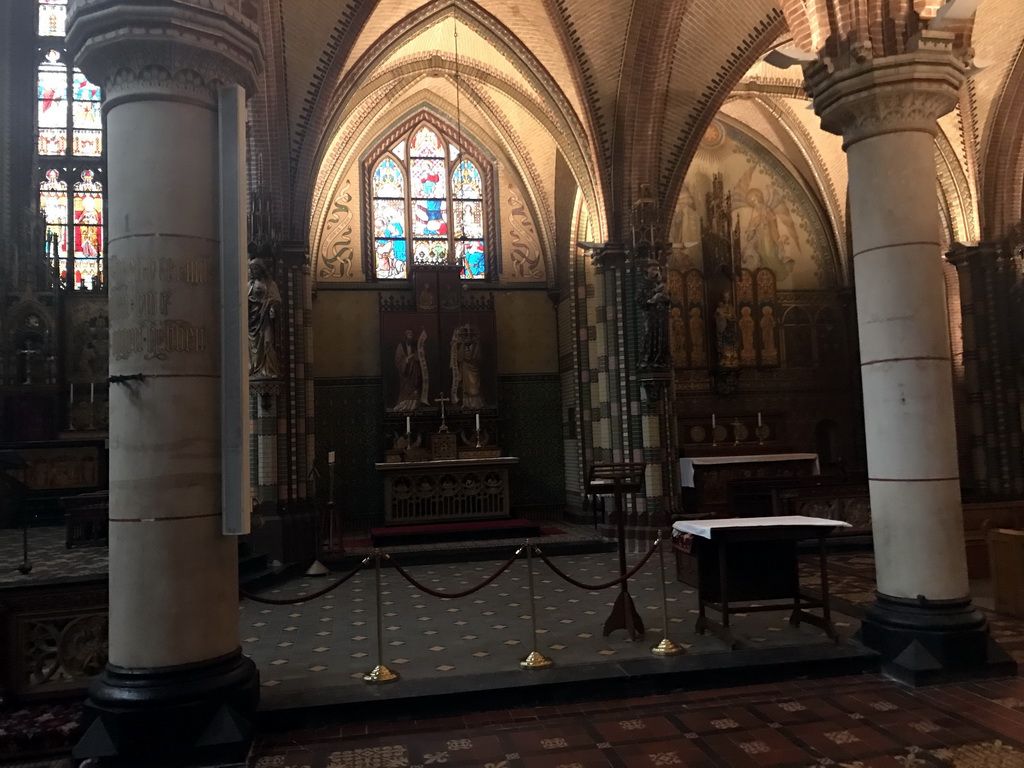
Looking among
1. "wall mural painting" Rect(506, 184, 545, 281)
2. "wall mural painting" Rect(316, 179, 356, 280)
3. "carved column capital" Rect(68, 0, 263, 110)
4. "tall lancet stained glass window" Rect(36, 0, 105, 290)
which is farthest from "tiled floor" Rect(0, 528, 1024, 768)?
"wall mural painting" Rect(506, 184, 545, 281)

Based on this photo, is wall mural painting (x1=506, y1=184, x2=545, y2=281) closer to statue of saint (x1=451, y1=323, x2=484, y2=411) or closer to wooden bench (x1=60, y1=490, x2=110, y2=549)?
statue of saint (x1=451, y1=323, x2=484, y2=411)

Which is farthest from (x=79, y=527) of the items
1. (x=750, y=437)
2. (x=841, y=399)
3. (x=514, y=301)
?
(x=841, y=399)

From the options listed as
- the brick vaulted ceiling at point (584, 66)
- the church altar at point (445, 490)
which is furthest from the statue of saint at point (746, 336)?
the church altar at point (445, 490)

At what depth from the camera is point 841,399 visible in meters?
18.0

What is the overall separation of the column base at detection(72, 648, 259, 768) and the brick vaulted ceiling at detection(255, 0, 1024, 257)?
29.2 feet

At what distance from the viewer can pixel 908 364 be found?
5.76 metres

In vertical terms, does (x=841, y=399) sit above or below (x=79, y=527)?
above

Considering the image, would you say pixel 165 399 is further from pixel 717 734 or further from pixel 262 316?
pixel 262 316

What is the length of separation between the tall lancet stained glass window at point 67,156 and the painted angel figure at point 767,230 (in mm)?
14336

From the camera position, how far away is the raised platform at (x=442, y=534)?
12992 millimetres

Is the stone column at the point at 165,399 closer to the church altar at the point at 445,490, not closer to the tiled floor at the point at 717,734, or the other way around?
the tiled floor at the point at 717,734

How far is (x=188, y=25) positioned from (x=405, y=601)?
6.27m

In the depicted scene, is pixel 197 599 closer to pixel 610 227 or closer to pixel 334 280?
pixel 610 227

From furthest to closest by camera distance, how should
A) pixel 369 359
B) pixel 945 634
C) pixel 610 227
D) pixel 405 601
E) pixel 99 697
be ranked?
pixel 369 359, pixel 610 227, pixel 405 601, pixel 945 634, pixel 99 697
